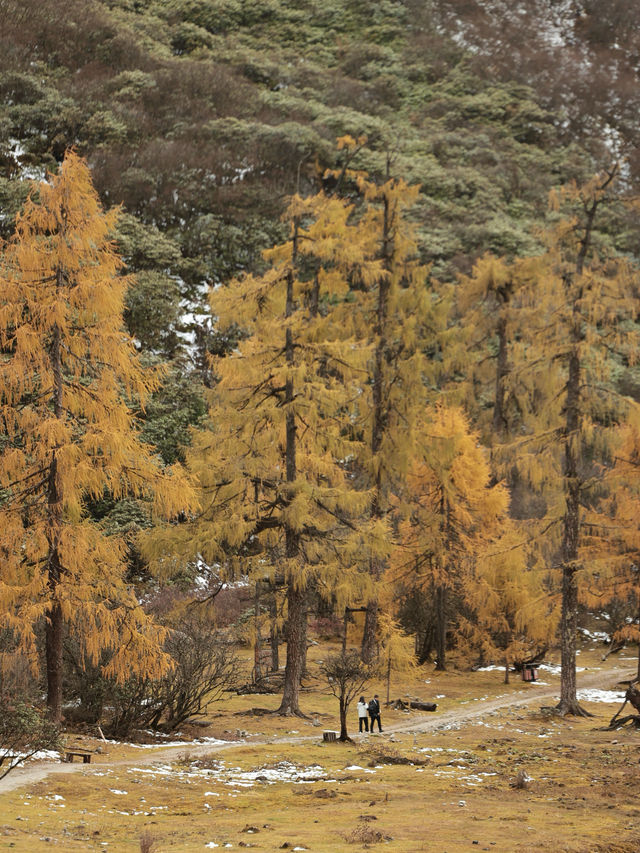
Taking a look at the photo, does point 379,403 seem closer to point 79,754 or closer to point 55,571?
point 55,571

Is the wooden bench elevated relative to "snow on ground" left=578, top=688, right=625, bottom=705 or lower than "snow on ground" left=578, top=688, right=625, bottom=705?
elevated

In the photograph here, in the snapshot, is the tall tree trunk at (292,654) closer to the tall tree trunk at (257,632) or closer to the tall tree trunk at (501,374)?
the tall tree trunk at (257,632)

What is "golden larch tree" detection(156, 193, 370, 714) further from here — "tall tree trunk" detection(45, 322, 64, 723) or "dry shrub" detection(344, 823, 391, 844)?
"dry shrub" detection(344, 823, 391, 844)

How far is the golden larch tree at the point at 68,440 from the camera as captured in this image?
41.3 ft

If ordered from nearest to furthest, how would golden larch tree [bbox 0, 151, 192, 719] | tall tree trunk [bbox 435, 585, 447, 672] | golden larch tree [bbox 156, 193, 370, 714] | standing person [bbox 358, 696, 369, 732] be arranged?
golden larch tree [bbox 0, 151, 192, 719], standing person [bbox 358, 696, 369, 732], golden larch tree [bbox 156, 193, 370, 714], tall tree trunk [bbox 435, 585, 447, 672]

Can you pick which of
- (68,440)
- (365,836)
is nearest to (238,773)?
(365,836)

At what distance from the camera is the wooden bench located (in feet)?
37.8

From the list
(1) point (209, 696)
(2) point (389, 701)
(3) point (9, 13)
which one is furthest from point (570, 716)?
A: (3) point (9, 13)

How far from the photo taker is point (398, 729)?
17.3 meters

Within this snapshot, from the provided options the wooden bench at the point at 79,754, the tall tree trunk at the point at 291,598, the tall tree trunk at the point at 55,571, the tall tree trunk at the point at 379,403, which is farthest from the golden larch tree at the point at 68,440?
the tall tree trunk at the point at 379,403

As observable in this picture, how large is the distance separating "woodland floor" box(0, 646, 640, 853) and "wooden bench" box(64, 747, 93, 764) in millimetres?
159

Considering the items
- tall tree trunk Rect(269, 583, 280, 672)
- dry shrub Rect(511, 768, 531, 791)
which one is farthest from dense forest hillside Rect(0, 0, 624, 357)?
dry shrub Rect(511, 768, 531, 791)

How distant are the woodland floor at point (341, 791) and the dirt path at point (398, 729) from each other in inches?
2.0

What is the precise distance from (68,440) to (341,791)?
6202 millimetres
